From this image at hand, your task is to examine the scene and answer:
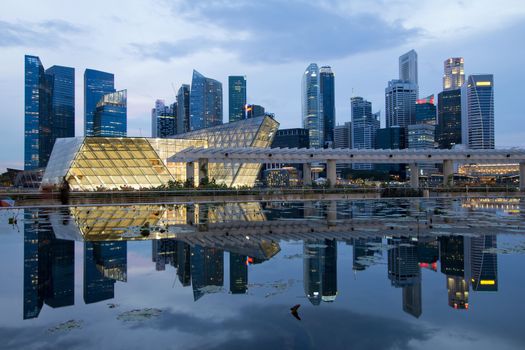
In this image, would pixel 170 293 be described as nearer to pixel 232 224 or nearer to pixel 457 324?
pixel 457 324

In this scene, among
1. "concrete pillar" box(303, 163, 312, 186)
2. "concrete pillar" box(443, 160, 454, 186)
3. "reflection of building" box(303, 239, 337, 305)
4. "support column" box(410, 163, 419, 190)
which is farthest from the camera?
"support column" box(410, 163, 419, 190)

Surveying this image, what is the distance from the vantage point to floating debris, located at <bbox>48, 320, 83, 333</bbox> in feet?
24.6

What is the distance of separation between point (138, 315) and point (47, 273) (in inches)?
203

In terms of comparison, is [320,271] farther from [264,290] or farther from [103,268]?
[103,268]

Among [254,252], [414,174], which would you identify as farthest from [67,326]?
[414,174]

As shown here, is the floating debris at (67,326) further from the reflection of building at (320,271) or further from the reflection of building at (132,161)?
the reflection of building at (132,161)

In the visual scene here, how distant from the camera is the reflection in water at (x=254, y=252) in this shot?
10.3 meters

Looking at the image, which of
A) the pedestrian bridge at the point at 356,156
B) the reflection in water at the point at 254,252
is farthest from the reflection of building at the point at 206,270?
the pedestrian bridge at the point at 356,156

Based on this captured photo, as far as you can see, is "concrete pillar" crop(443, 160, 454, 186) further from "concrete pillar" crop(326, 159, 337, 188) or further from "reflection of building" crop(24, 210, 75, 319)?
"reflection of building" crop(24, 210, 75, 319)

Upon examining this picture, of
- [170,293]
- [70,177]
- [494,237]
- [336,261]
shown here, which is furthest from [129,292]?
[70,177]

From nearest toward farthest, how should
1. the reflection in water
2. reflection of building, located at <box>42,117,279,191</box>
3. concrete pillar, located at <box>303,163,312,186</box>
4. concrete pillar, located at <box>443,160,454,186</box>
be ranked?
the reflection in water
concrete pillar, located at <box>443,160,454,186</box>
concrete pillar, located at <box>303,163,312,186</box>
reflection of building, located at <box>42,117,279,191</box>

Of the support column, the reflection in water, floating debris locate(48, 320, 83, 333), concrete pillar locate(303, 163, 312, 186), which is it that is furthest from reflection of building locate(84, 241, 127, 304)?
the support column

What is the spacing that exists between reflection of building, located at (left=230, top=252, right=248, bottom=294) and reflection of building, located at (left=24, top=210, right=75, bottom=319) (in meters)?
3.69

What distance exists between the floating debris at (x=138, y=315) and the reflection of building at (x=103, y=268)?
145 centimetres
